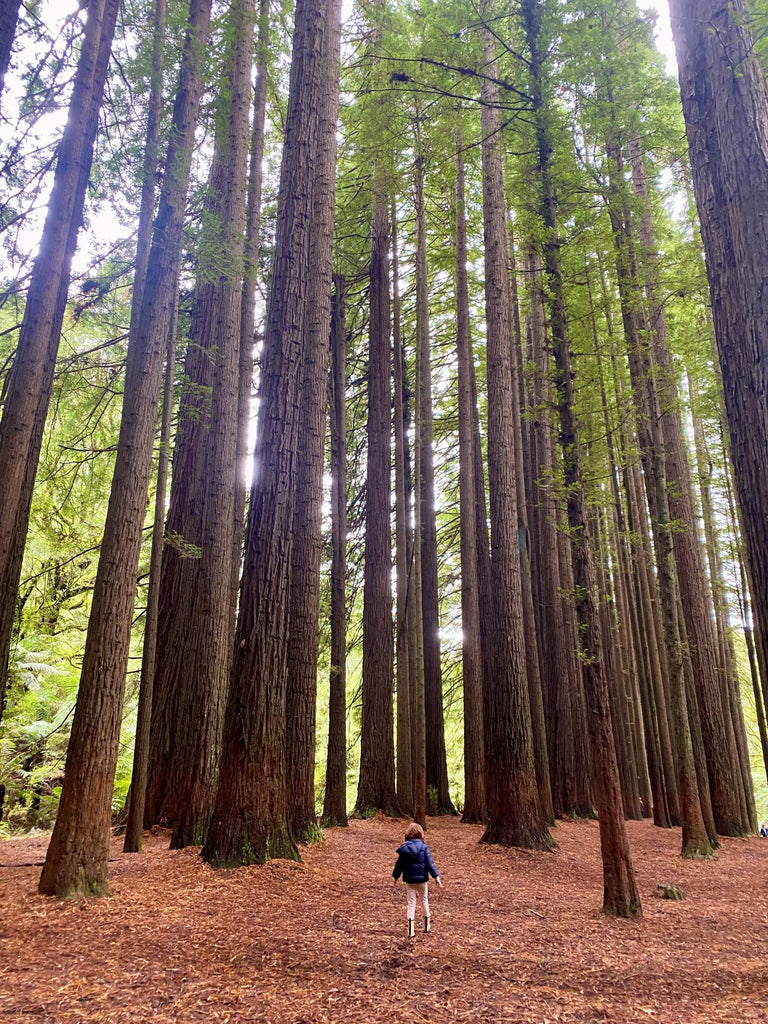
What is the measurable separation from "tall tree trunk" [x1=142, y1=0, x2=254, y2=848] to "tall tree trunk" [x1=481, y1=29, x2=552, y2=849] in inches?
141

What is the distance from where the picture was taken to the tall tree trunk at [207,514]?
730 cm

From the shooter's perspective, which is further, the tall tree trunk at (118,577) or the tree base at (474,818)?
the tree base at (474,818)

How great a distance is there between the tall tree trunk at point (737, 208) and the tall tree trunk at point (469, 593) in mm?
8186

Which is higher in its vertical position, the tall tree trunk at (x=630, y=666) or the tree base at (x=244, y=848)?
the tall tree trunk at (x=630, y=666)

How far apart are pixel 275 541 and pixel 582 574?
11.0 feet

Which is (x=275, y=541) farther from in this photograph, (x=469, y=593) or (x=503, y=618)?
(x=469, y=593)

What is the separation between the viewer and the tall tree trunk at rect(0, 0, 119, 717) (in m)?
5.62

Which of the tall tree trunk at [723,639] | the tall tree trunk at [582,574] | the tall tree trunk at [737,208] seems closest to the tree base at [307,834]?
the tall tree trunk at [582,574]

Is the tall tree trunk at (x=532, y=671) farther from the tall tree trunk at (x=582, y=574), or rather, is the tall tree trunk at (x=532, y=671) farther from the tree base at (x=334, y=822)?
the tree base at (x=334, y=822)

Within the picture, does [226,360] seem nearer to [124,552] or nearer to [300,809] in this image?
Answer: [124,552]

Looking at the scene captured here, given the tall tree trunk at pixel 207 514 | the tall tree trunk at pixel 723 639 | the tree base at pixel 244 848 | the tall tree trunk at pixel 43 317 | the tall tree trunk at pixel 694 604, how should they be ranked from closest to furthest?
1. the tall tree trunk at pixel 43 317
2. the tree base at pixel 244 848
3. the tall tree trunk at pixel 207 514
4. the tall tree trunk at pixel 694 604
5. the tall tree trunk at pixel 723 639

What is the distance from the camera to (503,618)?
8.91m

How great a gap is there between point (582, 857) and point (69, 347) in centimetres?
1073

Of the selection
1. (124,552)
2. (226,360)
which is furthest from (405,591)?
(124,552)
